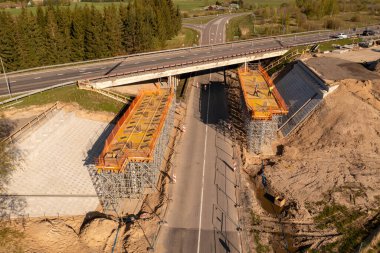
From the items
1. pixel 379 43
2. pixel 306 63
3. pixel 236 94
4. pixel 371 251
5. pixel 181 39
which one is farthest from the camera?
pixel 181 39

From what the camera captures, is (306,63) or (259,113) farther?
(306,63)

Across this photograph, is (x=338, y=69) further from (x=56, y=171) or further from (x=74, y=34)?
(x=74, y=34)

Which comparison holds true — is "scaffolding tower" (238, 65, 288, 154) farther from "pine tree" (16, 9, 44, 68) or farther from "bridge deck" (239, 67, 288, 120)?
"pine tree" (16, 9, 44, 68)

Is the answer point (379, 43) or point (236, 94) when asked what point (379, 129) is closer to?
point (236, 94)

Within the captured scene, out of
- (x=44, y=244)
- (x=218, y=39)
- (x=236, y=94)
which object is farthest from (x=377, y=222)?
(x=218, y=39)

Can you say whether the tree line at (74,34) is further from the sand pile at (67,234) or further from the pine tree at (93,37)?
the sand pile at (67,234)

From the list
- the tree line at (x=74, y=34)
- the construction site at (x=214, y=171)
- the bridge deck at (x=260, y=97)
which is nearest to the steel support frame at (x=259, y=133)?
the construction site at (x=214, y=171)

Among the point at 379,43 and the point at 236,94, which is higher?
the point at 379,43
